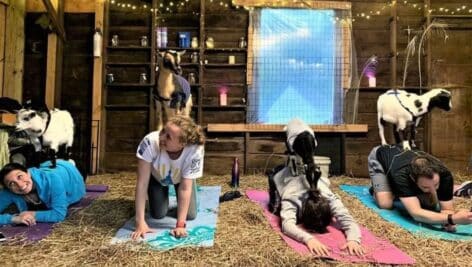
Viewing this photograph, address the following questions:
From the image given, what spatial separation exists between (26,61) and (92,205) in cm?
319

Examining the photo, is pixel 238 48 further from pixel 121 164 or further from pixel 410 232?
pixel 410 232

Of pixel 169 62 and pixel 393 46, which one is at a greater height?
pixel 393 46

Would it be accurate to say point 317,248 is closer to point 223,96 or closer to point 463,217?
point 463,217

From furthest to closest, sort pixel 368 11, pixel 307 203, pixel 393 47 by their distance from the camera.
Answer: pixel 368 11
pixel 393 47
pixel 307 203

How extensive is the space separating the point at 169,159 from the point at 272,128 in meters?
3.09

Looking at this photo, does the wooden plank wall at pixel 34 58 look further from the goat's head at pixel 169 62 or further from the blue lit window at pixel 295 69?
the blue lit window at pixel 295 69

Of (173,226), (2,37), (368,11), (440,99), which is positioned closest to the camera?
(173,226)

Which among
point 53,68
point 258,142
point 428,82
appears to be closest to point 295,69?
point 258,142

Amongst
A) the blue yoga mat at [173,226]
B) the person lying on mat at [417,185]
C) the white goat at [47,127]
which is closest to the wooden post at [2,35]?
the white goat at [47,127]

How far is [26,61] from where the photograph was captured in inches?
216

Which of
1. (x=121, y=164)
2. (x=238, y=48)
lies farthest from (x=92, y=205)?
(x=238, y=48)

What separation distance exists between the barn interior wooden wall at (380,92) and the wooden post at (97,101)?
0.02 meters

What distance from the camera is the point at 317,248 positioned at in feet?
7.43

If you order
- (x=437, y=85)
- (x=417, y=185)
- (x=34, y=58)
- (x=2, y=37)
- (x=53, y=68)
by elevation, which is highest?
(x=2, y=37)
